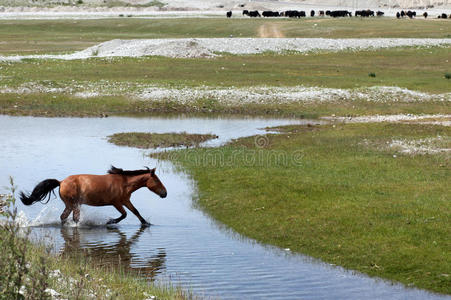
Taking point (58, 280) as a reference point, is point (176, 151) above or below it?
below

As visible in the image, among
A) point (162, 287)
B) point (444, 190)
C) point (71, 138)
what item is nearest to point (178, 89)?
point (71, 138)

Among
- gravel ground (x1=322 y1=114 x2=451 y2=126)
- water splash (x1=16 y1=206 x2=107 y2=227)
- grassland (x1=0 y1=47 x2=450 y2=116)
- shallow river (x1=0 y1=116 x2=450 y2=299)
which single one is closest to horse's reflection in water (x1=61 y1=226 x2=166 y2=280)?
shallow river (x1=0 y1=116 x2=450 y2=299)

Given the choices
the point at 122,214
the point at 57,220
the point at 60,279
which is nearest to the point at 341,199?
the point at 122,214

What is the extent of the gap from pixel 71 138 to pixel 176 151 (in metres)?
6.56

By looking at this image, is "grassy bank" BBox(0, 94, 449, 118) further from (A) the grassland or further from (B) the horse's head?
(B) the horse's head

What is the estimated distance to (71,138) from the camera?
37531mm

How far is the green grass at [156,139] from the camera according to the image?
36156mm

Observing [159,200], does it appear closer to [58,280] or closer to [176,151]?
[176,151]

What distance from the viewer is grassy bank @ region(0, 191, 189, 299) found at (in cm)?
1055

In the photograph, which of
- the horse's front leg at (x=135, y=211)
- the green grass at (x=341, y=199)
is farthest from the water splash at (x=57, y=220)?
the green grass at (x=341, y=199)

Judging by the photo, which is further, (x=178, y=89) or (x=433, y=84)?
(x=433, y=84)

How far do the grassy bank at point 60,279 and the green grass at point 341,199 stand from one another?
212 inches

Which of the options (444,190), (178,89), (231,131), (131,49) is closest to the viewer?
(444,190)

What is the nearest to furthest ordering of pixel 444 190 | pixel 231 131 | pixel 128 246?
pixel 128 246, pixel 444 190, pixel 231 131
